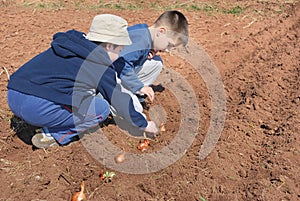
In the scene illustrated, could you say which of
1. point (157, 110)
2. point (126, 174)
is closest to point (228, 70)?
point (157, 110)

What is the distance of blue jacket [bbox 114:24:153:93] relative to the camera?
12.7 feet

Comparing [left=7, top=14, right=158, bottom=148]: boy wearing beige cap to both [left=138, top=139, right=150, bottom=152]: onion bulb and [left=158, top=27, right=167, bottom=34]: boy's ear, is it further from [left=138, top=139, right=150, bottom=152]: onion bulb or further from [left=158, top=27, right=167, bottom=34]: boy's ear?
[left=158, top=27, right=167, bottom=34]: boy's ear

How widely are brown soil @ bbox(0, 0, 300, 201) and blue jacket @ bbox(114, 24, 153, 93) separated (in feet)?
1.84

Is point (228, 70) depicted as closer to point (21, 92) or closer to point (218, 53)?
point (218, 53)

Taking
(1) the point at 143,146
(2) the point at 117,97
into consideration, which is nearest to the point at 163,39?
(2) the point at 117,97

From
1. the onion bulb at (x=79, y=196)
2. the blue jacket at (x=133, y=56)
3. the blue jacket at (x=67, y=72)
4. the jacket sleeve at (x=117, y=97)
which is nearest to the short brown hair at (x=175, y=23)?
the blue jacket at (x=133, y=56)

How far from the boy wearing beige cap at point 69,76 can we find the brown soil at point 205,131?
20.9 inches

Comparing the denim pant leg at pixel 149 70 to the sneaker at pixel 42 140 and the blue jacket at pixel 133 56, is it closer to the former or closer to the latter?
the blue jacket at pixel 133 56

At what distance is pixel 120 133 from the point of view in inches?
160

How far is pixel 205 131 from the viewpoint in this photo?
4098mm

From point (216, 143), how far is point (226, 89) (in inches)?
44.4

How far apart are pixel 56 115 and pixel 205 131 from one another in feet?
5.14

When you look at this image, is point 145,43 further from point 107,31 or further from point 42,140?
point 42,140


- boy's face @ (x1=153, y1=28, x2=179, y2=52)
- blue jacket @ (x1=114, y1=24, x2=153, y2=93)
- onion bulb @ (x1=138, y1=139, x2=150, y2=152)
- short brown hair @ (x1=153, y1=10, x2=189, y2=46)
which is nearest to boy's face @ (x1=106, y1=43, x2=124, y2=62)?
blue jacket @ (x1=114, y1=24, x2=153, y2=93)
